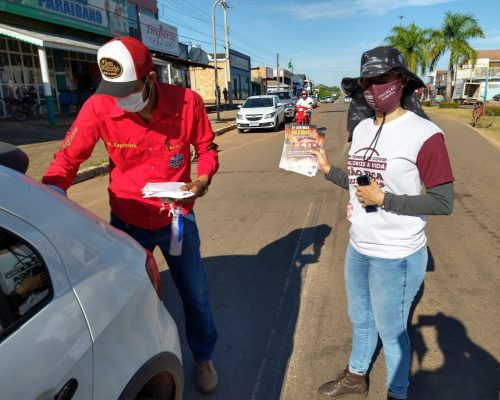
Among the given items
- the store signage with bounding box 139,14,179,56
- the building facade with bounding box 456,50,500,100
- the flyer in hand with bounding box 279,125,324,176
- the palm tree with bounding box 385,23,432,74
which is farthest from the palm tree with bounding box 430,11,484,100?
the flyer in hand with bounding box 279,125,324,176

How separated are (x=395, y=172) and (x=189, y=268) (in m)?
1.24

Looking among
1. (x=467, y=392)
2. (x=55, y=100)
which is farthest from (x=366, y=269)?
(x=55, y=100)

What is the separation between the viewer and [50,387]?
1.23 metres

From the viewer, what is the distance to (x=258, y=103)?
63.4 ft

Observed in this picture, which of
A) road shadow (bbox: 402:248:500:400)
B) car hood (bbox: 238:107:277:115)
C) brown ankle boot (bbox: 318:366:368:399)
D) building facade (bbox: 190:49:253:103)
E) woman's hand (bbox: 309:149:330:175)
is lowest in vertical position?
road shadow (bbox: 402:248:500:400)

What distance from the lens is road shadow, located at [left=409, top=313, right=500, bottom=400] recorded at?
259 cm

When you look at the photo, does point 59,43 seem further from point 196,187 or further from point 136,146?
point 196,187

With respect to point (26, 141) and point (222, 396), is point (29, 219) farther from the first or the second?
point (26, 141)

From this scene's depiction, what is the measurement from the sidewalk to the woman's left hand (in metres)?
7.43

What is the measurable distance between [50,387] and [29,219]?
0.53 metres

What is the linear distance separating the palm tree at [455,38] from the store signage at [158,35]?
30.8m

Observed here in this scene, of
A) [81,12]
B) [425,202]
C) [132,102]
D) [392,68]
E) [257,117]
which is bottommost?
[257,117]

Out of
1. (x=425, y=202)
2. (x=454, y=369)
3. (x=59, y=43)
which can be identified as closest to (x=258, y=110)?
(x=59, y=43)

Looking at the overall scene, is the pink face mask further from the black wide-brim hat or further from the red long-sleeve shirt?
the red long-sleeve shirt
